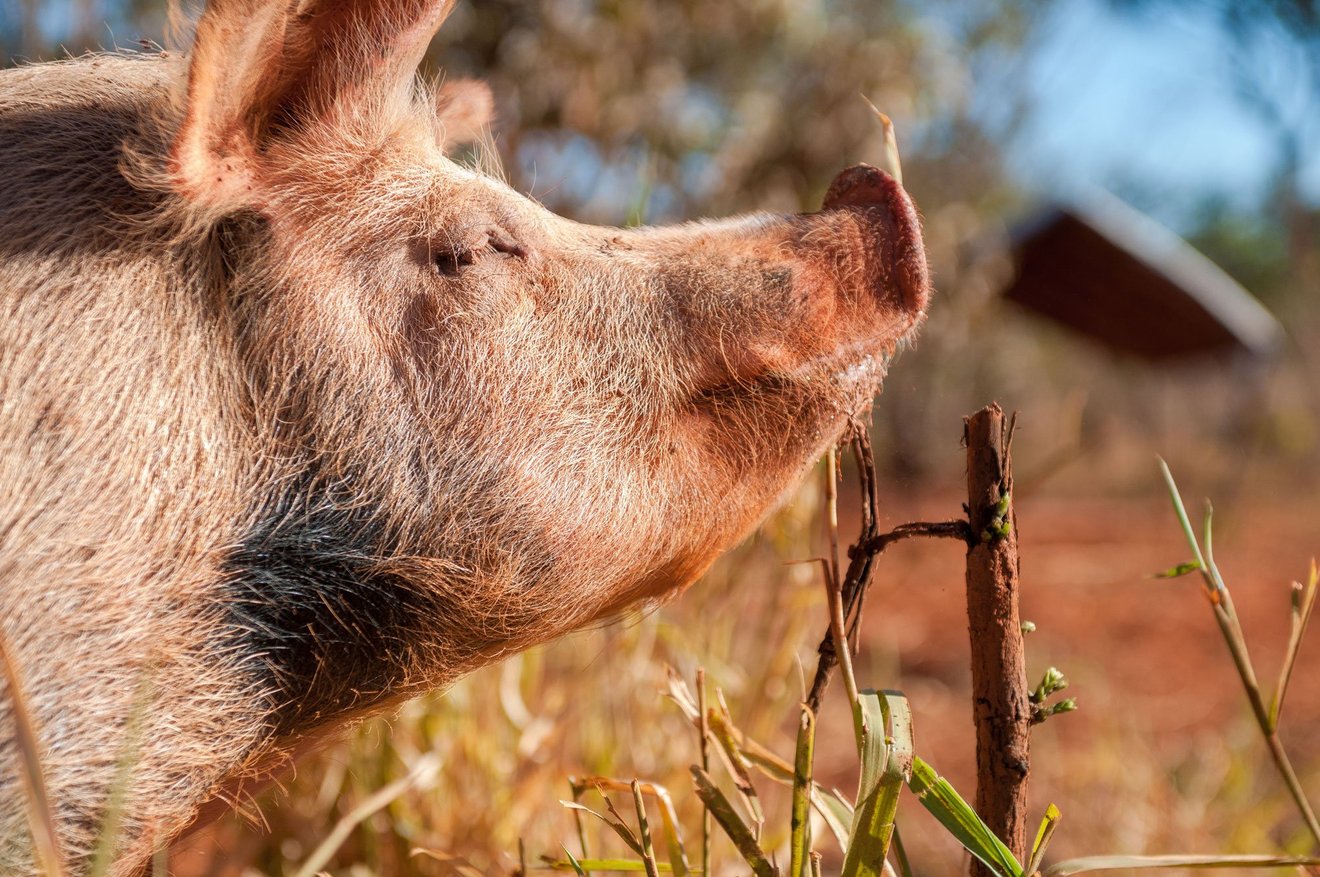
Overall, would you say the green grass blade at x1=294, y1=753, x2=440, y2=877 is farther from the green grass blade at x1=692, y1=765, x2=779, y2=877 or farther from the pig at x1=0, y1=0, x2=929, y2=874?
the green grass blade at x1=692, y1=765, x2=779, y2=877

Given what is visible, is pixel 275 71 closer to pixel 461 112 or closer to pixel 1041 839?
pixel 461 112

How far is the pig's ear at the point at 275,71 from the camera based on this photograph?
1.33 m

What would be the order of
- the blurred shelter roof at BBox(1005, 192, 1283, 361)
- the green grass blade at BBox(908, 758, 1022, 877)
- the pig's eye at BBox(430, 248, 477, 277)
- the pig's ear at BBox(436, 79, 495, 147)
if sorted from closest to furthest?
the green grass blade at BBox(908, 758, 1022, 877) < the pig's eye at BBox(430, 248, 477, 277) < the pig's ear at BBox(436, 79, 495, 147) < the blurred shelter roof at BBox(1005, 192, 1283, 361)

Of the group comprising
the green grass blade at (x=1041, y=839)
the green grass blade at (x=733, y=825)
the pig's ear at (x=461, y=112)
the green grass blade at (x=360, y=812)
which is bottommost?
the green grass blade at (x=360, y=812)

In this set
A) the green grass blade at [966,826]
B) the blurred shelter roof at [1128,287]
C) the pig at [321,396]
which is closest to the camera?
the green grass blade at [966,826]

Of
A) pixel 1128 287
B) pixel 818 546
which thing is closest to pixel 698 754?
pixel 818 546

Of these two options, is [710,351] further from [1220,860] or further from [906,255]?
[1220,860]

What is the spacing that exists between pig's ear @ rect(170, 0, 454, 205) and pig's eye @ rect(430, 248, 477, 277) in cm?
25

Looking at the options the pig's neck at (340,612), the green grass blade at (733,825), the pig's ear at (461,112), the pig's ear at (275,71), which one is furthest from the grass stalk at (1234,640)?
the pig's ear at (461,112)

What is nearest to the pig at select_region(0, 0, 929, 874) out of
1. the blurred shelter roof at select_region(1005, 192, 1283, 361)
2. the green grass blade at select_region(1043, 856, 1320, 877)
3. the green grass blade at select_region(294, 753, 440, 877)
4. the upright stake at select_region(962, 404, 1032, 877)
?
the green grass blade at select_region(294, 753, 440, 877)

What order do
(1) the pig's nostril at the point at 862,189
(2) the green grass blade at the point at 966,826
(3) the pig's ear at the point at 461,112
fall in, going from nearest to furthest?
1. (2) the green grass blade at the point at 966,826
2. (1) the pig's nostril at the point at 862,189
3. (3) the pig's ear at the point at 461,112

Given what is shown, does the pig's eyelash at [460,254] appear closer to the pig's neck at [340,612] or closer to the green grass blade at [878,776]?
the pig's neck at [340,612]

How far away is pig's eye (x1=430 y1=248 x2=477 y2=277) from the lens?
4.89 ft

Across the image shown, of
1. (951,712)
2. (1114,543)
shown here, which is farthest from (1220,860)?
(1114,543)
